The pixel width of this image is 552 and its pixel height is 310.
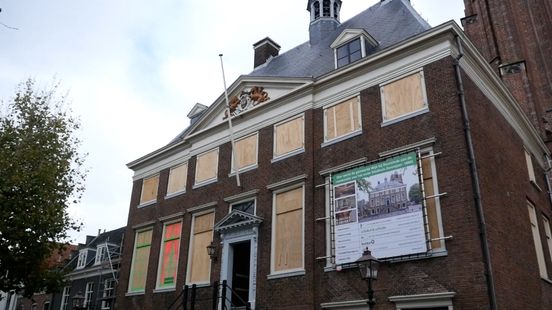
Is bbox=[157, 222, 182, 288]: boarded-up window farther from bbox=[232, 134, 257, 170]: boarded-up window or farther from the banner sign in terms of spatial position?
the banner sign

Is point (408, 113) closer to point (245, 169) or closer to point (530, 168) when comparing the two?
point (245, 169)

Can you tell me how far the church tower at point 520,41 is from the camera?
79.5 ft

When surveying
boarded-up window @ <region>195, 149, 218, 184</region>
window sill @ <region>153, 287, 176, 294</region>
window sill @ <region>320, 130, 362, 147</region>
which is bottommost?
window sill @ <region>153, 287, 176, 294</region>

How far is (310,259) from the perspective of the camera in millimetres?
14469

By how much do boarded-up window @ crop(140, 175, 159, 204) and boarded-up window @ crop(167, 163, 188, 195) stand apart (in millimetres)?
1131

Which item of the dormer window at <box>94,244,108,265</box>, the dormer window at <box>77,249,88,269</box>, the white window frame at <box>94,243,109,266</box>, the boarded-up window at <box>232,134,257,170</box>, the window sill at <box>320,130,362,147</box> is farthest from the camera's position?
the dormer window at <box>77,249,88,269</box>

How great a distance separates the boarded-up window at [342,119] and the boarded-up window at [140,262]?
10012 mm

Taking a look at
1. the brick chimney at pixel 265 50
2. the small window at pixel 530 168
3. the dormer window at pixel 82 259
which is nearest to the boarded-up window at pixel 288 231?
the small window at pixel 530 168

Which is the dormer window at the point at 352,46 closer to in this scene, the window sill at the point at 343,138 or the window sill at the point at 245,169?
the window sill at the point at 343,138

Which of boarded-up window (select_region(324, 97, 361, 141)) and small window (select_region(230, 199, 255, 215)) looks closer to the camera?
boarded-up window (select_region(324, 97, 361, 141))

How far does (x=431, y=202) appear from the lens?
41.3 ft

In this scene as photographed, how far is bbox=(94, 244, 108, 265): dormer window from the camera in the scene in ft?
113

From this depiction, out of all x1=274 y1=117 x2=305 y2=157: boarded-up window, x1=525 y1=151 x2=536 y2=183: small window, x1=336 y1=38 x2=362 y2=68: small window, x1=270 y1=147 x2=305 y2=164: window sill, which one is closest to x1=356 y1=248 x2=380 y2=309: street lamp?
x1=270 y1=147 x2=305 y2=164: window sill

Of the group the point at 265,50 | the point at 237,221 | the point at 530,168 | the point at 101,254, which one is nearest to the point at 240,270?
the point at 237,221
